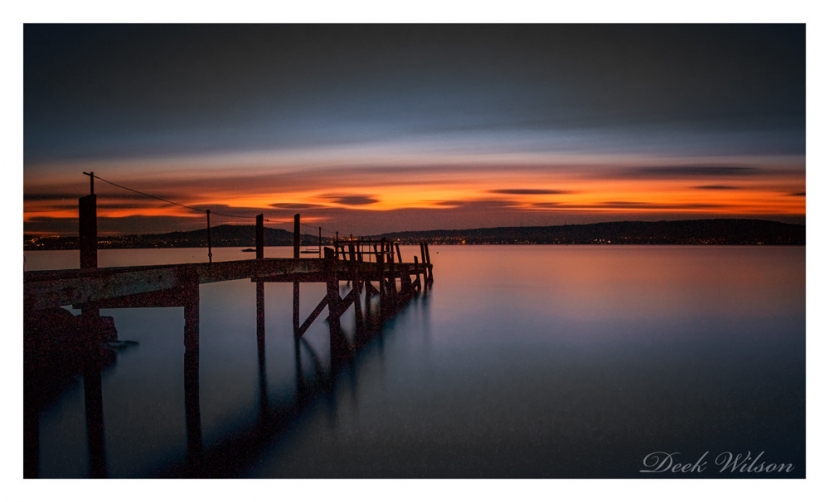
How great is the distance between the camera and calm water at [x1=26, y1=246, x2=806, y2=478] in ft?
26.9

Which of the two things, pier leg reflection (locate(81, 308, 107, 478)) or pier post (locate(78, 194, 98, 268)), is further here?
pier post (locate(78, 194, 98, 268))

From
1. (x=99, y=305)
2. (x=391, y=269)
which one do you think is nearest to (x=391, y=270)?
(x=391, y=269)

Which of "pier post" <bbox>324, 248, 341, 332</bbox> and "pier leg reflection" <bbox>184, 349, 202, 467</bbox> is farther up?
"pier post" <bbox>324, 248, 341, 332</bbox>

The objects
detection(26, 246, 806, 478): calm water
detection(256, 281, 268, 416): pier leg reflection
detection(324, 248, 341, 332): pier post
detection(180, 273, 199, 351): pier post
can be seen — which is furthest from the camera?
detection(324, 248, 341, 332): pier post

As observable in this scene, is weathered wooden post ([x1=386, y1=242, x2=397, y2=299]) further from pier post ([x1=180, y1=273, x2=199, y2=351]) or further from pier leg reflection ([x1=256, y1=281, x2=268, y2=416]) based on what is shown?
pier post ([x1=180, y1=273, x2=199, y2=351])

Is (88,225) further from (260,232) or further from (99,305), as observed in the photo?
(260,232)

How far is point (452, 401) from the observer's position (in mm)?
10891

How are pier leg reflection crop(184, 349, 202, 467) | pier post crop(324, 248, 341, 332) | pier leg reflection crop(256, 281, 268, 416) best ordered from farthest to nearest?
1. pier post crop(324, 248, 341, 332)
2. pier leg reflection crop(256, 281, 268, 416)
3. pier leg reflection crop(184, 349, 202, 467)

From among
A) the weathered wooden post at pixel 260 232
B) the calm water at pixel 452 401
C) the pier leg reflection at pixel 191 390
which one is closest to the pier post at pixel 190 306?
the pier leg reflection at pixel 191 390

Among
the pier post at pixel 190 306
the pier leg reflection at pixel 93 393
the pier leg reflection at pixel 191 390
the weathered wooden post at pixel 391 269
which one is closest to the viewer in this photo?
the pier leg reflection at pixel 93 393

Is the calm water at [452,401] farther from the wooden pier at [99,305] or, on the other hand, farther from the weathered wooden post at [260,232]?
the weathered wooden post at [260,232]

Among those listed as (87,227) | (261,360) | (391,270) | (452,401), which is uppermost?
(87,227)

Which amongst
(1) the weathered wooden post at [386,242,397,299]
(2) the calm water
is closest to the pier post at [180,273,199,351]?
(2) the calm water

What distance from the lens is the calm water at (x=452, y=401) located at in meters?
8.20
